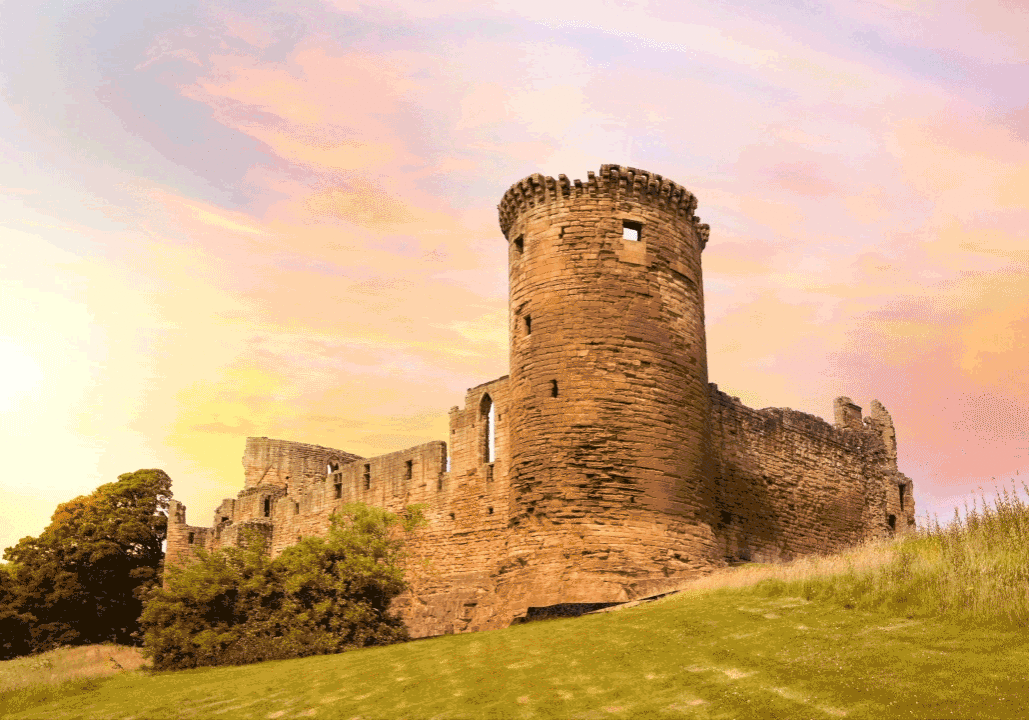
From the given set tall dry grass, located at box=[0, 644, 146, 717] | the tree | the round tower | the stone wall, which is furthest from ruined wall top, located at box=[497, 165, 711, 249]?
the tree

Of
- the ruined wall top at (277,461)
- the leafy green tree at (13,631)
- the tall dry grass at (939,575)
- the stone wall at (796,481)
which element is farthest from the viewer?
the ruined wall top at (277,461)

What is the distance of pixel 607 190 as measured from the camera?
20.8 m

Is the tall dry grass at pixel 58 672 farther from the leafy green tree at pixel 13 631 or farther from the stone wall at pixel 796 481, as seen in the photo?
the stone wall at pixel 796 481

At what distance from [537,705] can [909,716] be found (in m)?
3.79

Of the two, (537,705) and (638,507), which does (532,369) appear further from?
(537,705)

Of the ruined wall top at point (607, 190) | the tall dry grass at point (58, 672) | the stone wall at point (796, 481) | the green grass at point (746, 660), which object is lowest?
the tall dry grass at point (58, 672)

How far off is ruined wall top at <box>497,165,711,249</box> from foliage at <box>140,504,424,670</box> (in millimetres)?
7846

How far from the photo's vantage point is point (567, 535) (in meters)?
18.4

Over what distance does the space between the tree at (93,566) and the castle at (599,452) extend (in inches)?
526

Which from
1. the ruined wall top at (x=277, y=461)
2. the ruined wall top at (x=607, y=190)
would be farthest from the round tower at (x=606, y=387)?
the ruined wall top at (x=277, y=461)

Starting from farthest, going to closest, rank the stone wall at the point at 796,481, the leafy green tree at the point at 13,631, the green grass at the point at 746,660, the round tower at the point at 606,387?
the leafy green tree at the point at 13,631
the stone wall at the point at 796,481
the round tower at the point at 606,387
the green grass at the point at 746,660

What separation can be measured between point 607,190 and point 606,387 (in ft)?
14.2

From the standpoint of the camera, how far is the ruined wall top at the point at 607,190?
2077 centimetres

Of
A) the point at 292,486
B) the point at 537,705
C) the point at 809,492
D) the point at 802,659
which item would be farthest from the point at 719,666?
the point at 292,486
